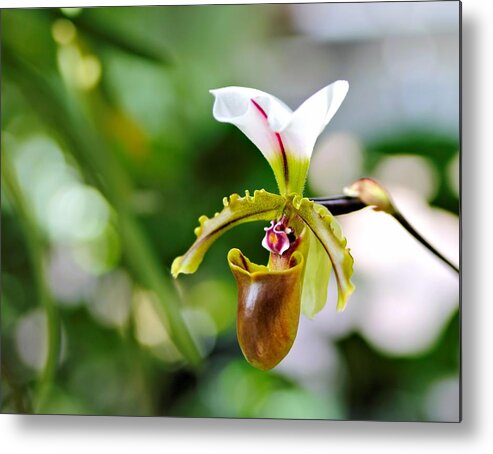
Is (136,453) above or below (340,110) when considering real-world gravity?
below

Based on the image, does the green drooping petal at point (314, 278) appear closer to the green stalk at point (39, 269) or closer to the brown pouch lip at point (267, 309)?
the brown pouch lip at point (267, 309)

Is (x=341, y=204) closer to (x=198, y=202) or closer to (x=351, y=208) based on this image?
(x=351, y=208)

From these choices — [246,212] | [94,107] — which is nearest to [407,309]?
[246,212]

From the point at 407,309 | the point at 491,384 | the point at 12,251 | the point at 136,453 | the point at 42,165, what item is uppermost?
the point at 42,165

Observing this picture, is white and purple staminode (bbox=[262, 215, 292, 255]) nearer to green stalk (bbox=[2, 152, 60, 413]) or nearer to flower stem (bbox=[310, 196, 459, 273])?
flower stem (bbox=[310, 196, 459, 273])

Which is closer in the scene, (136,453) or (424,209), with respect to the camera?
(424,209)

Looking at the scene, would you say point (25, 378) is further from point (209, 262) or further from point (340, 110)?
point (340, 110)

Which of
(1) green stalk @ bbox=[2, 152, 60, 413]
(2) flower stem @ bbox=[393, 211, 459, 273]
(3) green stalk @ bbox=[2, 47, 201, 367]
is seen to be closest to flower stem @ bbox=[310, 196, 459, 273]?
(2) flower stem @ bbox=[393, 211, 459, 273]
